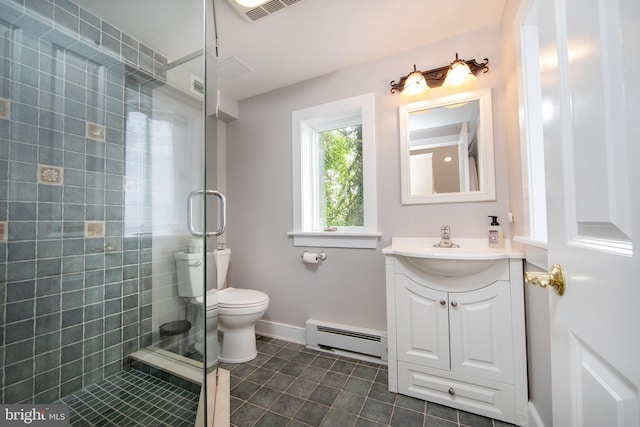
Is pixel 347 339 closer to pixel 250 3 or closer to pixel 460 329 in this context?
pixel 460 329

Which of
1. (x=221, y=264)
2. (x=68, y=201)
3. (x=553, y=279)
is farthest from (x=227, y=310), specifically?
(x=553, y=279)

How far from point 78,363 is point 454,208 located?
2.38m

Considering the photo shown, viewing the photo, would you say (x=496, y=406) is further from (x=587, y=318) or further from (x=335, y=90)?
(x=335, y=90)

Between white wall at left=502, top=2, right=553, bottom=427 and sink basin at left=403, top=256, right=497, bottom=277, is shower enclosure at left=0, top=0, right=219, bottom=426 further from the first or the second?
white wall at left=502, top=2, right=553, bottom=427

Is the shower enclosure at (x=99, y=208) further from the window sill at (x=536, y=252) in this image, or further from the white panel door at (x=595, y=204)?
the window sill at (x=536, y=252)

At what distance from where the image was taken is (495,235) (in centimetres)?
144

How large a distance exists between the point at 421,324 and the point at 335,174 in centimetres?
132

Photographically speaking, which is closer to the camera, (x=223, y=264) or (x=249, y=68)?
(x=249, y=68)

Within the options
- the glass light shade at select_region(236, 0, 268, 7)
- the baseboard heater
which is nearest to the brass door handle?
the baseboard heater

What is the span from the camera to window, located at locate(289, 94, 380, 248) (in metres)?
1.84

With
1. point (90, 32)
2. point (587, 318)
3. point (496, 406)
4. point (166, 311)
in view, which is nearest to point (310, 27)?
point (90, 32)

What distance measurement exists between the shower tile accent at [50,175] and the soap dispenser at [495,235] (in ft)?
7.95

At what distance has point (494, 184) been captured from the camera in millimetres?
1493

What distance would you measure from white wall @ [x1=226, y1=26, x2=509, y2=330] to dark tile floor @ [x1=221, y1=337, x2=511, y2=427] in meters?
0.36
